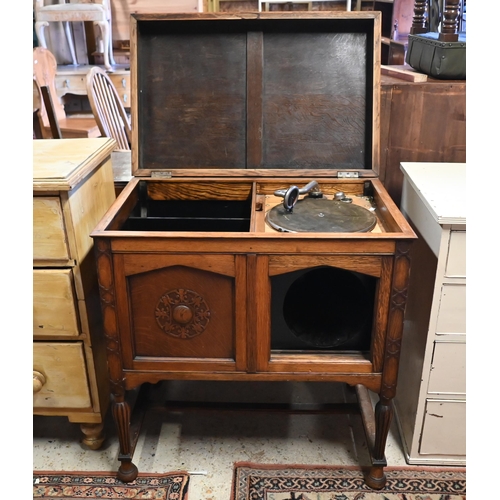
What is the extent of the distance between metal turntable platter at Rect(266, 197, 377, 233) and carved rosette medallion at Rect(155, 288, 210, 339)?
0.28 metres

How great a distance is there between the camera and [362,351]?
1.39m

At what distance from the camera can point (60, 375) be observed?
1532mm

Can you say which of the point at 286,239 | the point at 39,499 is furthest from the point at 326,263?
the point at 39,499

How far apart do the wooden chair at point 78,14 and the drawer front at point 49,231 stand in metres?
2.99

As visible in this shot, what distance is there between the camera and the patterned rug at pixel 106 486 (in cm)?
149

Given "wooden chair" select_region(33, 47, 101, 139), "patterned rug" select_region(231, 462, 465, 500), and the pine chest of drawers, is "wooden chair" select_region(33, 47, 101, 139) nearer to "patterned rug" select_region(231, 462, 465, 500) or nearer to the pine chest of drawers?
the pine chest of drawers

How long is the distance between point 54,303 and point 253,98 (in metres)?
0.85

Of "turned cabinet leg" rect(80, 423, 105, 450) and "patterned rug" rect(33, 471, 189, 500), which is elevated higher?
"turned cabinet leg" rect(80, 423, 105, 450)

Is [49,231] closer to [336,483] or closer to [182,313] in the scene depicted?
[182,313]

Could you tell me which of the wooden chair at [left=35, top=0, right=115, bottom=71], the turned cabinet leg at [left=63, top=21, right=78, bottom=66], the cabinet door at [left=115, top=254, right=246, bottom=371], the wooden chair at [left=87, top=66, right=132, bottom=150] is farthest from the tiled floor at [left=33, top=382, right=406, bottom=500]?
the turned cabinet leg at [left=63, top=21, right=78, bottom=66]

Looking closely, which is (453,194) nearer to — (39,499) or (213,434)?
(213,434)

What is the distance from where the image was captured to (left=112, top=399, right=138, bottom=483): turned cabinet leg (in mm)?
1429

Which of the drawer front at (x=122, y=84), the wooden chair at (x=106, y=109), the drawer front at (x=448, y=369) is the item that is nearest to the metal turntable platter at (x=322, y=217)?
the drawer front at (x=448, y=369)

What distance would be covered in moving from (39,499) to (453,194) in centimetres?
145
